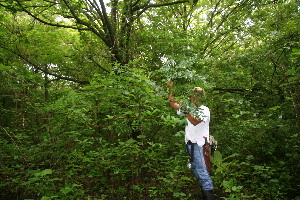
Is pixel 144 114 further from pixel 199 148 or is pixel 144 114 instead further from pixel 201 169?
pixel 201 169

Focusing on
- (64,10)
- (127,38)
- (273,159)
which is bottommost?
(273,159)

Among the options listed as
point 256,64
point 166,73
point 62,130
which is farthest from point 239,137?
point 62,130

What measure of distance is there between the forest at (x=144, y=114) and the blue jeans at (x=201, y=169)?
258mm

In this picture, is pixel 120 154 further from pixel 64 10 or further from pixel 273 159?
pixel 64 10

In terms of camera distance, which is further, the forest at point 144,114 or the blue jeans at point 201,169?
the forest at point 144,114

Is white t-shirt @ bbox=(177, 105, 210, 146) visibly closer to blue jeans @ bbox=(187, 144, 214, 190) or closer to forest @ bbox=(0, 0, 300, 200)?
blue jeans @ bbox=(187, 144, 214, 190)

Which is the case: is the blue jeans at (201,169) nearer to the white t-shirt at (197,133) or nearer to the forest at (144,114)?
the white t-shirt at (197,133)

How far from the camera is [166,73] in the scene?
107 inches

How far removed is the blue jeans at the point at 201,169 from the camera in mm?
3312

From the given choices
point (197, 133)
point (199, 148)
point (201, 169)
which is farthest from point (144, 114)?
point (201, 169)

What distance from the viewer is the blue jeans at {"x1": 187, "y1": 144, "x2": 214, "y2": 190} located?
3312mm

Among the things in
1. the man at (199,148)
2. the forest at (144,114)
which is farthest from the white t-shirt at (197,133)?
the forest at (144,114)

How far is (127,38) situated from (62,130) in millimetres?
3697

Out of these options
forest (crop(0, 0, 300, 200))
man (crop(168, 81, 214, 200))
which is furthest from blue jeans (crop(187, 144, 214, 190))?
forest (crop(0, 0, 300, 200))
